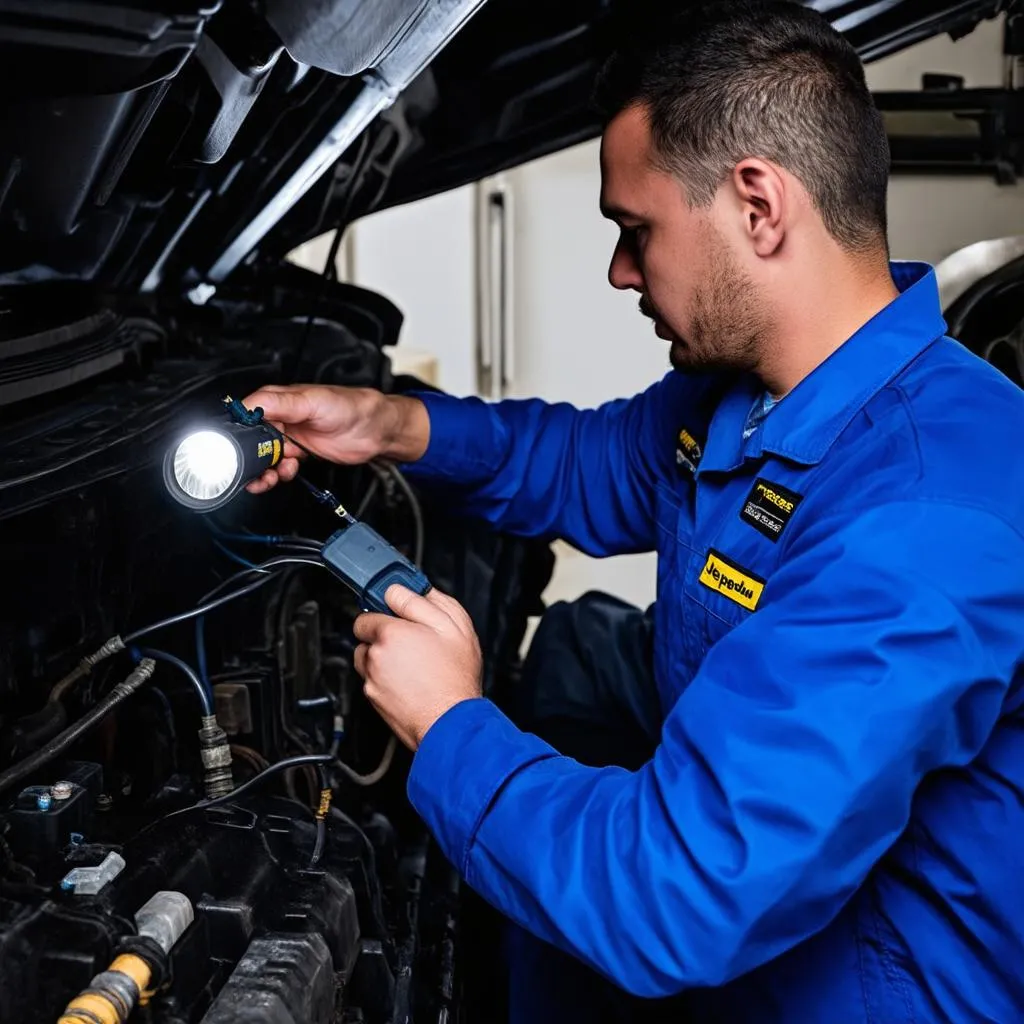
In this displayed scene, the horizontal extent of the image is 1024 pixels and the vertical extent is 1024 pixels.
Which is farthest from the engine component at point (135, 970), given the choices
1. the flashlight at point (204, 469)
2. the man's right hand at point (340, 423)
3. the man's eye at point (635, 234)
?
the man's eye at point (635, 234)

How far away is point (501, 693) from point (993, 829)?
1.02m

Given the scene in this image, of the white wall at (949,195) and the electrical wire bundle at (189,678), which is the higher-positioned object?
the white wall at (949,195)

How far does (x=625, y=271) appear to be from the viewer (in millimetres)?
1167

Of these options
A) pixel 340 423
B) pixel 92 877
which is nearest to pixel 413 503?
pixel 340 423

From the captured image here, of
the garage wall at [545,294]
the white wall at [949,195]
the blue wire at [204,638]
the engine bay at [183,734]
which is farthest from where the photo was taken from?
the garage wall at [545,294]

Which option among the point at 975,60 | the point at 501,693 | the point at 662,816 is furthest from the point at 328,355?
the point at 975,60

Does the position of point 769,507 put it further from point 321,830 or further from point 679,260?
point 321,830

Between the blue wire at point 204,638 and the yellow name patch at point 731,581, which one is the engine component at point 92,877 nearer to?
the blue wire at point 204,638

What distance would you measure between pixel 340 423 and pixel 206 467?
13.7 inches

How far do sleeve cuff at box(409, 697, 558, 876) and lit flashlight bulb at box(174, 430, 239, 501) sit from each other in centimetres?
30

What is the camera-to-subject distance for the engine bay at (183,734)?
82 cm

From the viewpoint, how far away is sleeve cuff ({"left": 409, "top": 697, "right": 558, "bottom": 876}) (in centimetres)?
91

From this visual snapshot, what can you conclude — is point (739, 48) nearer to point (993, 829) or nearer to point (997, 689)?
point (997, 689)

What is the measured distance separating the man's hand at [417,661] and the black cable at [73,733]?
20 cm
